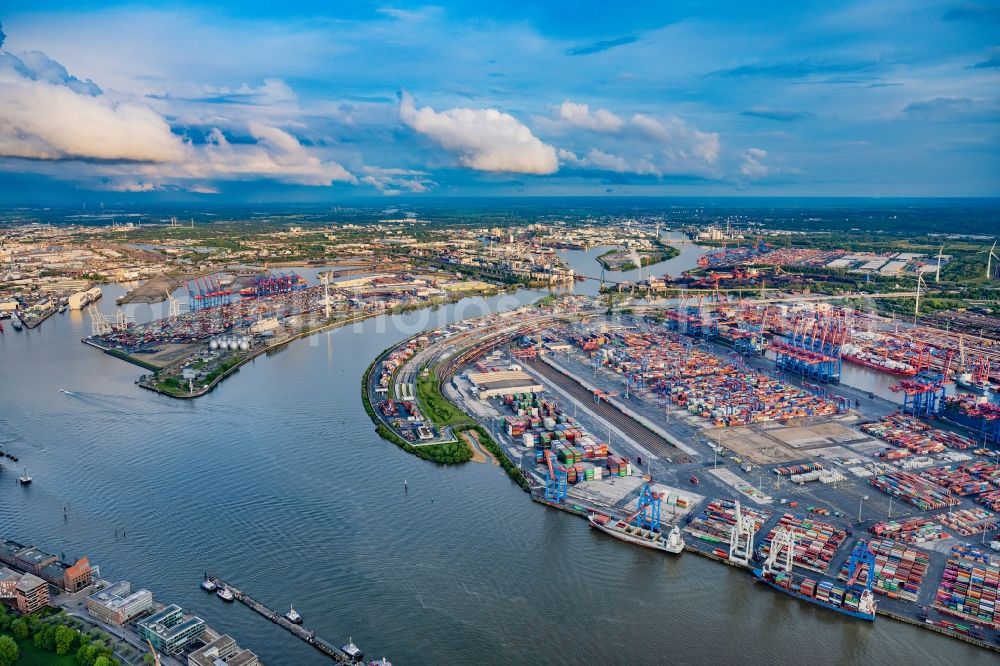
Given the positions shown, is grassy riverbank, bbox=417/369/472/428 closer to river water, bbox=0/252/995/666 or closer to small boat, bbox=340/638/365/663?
river water, bbox=0/252/995/666

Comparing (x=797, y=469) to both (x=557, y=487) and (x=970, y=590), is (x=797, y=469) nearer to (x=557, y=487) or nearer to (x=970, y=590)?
(x=970, y=590)

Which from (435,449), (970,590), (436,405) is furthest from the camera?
(436,405)

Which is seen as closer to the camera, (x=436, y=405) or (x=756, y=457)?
(x=756, y=457)

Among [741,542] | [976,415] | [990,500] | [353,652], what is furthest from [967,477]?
[353,652]

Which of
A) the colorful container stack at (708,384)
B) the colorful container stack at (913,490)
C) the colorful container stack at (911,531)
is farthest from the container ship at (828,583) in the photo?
the colorful container stack at (708,384)

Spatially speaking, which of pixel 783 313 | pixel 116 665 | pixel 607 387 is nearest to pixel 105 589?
pixel 116 665

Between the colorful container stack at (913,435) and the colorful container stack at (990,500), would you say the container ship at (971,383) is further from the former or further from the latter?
the colorful container stack at (990,500)
